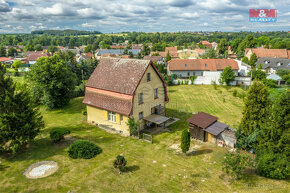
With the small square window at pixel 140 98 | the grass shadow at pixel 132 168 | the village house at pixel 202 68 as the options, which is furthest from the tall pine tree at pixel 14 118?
the village house at pixel 202 68

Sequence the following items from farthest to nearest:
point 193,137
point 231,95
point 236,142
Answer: point 231,95 < point 193,137 < point 236,142

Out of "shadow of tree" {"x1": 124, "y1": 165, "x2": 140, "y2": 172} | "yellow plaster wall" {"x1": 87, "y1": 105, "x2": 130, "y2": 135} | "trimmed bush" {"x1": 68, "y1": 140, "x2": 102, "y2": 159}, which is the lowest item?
"shadow of tree" {"x1": 124, "y1": 165, "x2": 140, "y2": 172}

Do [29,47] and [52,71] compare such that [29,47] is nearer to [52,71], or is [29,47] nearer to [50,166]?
[52,71]

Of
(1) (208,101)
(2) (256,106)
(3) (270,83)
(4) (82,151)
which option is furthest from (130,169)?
(3) (270,83)

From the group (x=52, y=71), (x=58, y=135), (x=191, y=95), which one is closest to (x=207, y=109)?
(x=191, y=95)

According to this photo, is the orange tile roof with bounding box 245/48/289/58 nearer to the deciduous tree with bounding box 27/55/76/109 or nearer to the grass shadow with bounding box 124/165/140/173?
the deciduous tree with bounding box 27/55/76/109

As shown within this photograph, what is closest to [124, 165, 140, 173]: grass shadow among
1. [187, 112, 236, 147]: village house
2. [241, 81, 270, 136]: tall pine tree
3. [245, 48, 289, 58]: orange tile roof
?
[187, 112, 236, 147]: village house

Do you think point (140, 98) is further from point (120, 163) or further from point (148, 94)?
point (120, 163)
